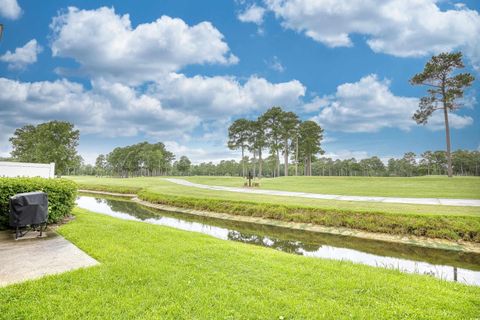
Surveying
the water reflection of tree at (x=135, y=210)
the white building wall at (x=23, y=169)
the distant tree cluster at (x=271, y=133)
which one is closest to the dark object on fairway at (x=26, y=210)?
the white building wall at (x=23, y=169)

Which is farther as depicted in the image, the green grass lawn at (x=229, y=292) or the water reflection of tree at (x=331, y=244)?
the water reflection of tree at (x=331, y=244)

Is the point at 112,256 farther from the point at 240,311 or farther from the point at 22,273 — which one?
the point at 240,311

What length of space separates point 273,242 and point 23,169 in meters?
13.6

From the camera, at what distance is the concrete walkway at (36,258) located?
4.92 meters

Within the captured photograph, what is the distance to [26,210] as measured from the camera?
7496 mm

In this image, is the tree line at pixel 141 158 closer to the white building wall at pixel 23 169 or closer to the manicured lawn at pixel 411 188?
the manicured lawn at pixel 411 188

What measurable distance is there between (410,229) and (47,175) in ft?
60.7

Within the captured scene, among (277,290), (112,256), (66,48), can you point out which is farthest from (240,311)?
(66,48)

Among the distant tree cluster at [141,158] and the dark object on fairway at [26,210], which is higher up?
the distant tree cluster at [141,158]

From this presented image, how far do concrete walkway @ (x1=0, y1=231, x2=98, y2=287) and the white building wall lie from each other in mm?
8317

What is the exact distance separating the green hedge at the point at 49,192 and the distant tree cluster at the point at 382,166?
73.9 metres

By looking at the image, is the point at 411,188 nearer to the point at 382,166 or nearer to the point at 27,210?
the point at 27,210

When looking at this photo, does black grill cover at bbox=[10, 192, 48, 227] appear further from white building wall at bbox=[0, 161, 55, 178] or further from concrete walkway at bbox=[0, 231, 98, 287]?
white building wall at bbox=[0, 161, 55, 178]

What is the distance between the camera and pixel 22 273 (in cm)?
493
